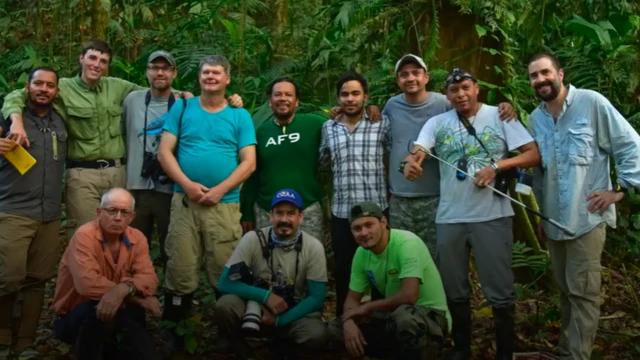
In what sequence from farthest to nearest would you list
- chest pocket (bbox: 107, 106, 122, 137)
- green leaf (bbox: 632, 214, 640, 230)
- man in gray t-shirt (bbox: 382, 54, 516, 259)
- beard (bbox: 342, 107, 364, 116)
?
green leaf (bbox: 632, 214, 640, 230), chest pocket (bbox: 107, 106, 122, 137), beard (bbox: 342, 107, 364, 116), man in gray t-shirt (bbox: 382, 54, 516, 259)

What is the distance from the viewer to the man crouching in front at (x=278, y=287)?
5.19 metres

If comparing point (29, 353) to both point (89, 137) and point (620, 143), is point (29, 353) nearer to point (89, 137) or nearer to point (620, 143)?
point (89, 137)

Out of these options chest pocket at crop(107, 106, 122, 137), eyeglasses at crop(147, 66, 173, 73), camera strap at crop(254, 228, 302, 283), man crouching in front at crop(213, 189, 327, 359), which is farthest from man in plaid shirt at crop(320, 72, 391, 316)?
chest pocket at crop(107, 106, 122, 137)

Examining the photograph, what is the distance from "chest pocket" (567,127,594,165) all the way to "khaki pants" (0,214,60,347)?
3.91m

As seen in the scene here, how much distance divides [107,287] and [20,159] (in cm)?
127

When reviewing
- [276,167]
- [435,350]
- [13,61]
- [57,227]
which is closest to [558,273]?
[435,350]

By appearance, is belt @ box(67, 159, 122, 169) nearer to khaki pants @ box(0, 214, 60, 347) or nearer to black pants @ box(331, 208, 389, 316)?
khaki pants @ box(0, 214, 60, 347)

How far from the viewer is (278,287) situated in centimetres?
534

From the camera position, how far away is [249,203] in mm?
5910

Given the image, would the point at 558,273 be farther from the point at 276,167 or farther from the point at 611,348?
the point at 276,167

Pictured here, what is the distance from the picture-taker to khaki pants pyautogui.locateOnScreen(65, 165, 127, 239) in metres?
5.75

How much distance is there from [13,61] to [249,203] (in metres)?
5.75

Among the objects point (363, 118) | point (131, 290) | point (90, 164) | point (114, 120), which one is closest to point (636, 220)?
point (363, 118)

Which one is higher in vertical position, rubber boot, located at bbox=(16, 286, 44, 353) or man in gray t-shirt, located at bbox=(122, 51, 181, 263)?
man in gray t-shirt, located at bbox=(122, 51, 181, 263)
